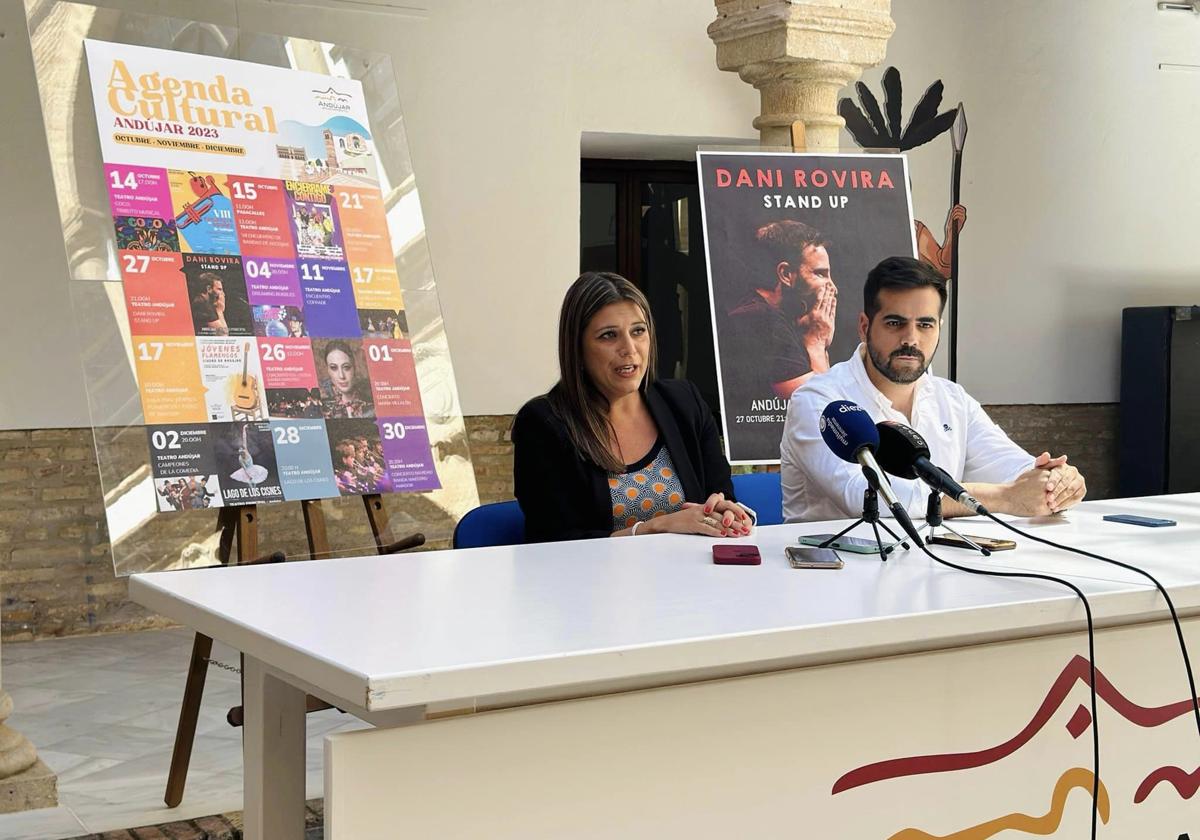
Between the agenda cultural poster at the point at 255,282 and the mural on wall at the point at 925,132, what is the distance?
4.14 metres

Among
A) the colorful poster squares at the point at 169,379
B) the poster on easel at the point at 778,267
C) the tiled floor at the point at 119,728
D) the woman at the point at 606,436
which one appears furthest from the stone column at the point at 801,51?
the tiled floor at the point at 119,728

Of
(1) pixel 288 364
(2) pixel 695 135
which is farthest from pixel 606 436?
(2) pixel 695 135

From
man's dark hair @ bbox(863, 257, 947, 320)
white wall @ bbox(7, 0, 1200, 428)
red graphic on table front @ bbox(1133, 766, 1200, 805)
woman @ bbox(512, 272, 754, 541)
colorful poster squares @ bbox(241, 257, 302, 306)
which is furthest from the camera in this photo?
white wall @ bbox(7, 0, 1200, 428)

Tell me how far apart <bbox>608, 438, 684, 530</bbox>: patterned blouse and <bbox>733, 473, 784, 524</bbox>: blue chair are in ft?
0.91

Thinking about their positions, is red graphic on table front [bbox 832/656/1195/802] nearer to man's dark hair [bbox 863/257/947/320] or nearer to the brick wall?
man's dark hair [bbox 863/257/947/320]

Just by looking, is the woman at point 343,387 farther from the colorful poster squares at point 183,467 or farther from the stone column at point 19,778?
the stone column at point 19,778

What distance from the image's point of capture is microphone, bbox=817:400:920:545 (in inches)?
84.2

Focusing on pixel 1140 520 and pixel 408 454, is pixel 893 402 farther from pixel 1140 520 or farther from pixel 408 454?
pixel 408 454

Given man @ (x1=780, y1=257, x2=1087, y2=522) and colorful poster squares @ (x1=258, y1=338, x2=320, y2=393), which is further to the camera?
colorful poster squares @ (x1=258, y1=338, x2=320, y2=393)

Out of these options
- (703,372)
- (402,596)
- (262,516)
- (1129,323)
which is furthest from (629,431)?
(1129,323)

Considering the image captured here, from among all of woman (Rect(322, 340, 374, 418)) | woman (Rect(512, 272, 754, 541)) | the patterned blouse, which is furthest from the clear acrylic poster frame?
the patterned blouse

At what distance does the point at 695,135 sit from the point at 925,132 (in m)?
1.51

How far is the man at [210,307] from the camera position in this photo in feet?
11.7

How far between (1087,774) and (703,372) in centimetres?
570
